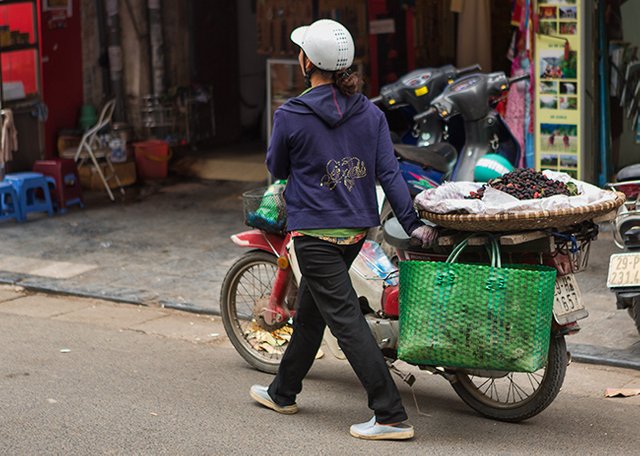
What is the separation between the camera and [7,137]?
37.4ft

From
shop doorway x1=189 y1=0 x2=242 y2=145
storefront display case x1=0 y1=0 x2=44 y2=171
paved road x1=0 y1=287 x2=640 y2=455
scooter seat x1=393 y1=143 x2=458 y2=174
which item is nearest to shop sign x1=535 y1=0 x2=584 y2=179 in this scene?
scooter seat x1=393 y1=143 x2=458 y2=174

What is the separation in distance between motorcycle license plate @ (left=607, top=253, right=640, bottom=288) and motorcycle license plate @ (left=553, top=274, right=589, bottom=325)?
31.3 inches

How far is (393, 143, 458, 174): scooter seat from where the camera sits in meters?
8.52

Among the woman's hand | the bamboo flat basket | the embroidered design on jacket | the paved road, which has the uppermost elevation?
the embroidered design on jacket

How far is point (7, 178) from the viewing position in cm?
1123

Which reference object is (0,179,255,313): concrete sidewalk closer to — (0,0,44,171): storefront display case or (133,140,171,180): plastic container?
(133,140,171,180): plastic container

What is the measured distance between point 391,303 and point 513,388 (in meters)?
0.79

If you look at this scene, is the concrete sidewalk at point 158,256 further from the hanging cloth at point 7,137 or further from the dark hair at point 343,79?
the dark hair at point 343,79

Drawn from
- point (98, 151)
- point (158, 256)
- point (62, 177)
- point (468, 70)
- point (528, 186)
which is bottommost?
point (158, 256)

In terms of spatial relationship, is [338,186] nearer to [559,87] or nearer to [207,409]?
[207,409]

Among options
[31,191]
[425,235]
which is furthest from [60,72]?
[425,235]

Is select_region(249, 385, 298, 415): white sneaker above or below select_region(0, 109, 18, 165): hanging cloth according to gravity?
below

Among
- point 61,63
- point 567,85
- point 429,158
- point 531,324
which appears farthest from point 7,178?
point 531,324

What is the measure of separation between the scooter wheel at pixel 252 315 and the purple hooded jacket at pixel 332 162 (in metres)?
1.20
